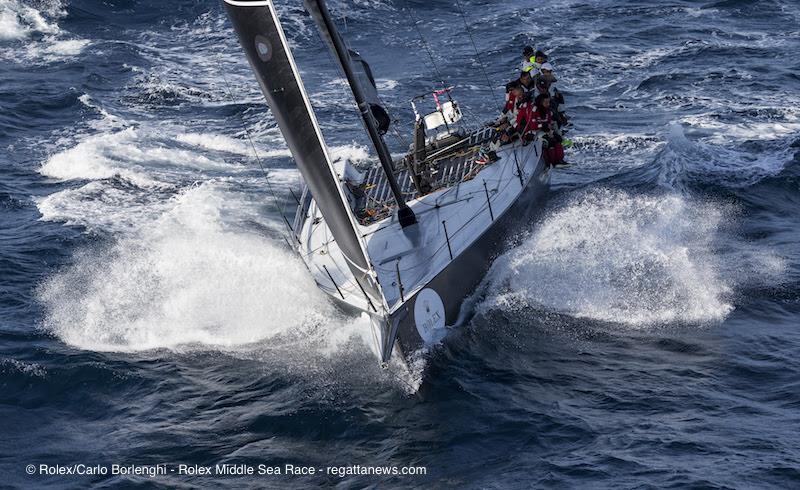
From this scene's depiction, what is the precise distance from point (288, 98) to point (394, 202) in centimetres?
449

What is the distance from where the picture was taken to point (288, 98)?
1198 cm

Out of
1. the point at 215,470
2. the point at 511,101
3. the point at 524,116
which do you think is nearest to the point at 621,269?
the point at 524,116

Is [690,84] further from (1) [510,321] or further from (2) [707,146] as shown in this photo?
(1) [510,321]

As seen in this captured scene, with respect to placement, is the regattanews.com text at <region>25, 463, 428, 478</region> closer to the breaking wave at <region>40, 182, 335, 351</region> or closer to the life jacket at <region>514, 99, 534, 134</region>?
the breaking wave at <region>40, 182, 335, 351</region>

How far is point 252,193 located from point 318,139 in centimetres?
909

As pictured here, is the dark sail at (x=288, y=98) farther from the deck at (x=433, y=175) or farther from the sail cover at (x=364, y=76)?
the deck at (x=433, y=175)

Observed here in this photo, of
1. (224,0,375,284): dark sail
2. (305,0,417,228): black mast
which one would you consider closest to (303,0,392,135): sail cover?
(305,0,417,228): black mast

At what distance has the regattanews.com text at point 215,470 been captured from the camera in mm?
11273

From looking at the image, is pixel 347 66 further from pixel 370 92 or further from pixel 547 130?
pixel 547 130

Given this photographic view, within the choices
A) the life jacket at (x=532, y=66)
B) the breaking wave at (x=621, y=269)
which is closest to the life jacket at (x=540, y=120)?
the life jacket at (x=532, y=66)

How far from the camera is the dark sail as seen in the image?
Answer: 11734 mm

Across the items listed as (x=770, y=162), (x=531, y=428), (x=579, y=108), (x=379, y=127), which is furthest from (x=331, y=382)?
(x=579, y=108)

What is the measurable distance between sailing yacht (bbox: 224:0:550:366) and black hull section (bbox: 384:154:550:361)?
0.7 inches

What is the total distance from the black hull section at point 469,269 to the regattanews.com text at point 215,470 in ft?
7.01
